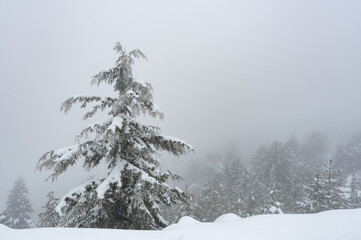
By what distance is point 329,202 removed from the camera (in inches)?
973

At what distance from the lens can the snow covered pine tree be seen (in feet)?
20.6

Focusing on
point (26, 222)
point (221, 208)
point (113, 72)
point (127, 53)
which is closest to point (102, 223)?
point (113, 72)

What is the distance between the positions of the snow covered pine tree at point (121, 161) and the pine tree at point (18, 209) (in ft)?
110

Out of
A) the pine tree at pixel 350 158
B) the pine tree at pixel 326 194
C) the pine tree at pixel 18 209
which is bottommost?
the pine tree at pixel 18 209

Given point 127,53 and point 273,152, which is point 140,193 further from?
point 273,152

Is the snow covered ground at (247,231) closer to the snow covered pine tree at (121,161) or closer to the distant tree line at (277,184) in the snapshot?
the snow covered pine tree at (121,161)

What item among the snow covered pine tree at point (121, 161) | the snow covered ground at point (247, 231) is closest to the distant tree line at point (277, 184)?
the snow covered pine tree at point (121, 161)

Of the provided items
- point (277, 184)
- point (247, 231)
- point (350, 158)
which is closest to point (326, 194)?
point (277, 184)

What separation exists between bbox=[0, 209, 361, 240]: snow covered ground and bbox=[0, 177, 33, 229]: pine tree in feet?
119

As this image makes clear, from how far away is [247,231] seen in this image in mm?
4277

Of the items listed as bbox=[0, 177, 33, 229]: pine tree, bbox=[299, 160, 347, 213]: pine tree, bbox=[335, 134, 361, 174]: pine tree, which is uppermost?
bbox=[335, 134, 361, 174]: pine tree

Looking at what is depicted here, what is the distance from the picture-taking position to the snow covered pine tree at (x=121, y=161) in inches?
247

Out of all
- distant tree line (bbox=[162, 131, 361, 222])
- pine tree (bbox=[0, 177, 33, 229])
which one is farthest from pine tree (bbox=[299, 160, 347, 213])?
pine tree (bbox=[0, 177, 33, 229])

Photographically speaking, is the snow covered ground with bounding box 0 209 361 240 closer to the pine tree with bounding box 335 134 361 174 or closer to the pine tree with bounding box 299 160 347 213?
the pine tree with bounding box 299 160 347 213
